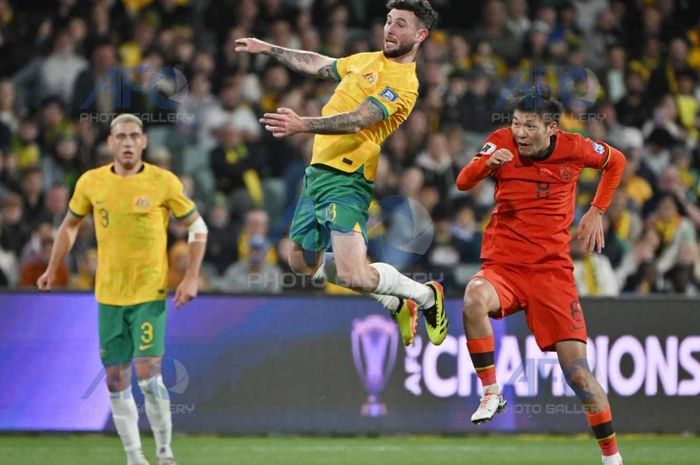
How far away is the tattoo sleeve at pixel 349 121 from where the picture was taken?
782cm

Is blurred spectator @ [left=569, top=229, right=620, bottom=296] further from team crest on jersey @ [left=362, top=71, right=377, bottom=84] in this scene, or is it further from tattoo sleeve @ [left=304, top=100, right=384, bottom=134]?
tattoo sleeve @ [left=304, top=100, right=384, bottom=134]

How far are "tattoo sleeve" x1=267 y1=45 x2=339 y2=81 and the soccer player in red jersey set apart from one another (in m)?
1.18

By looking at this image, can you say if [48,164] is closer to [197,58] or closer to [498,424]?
[197,58]

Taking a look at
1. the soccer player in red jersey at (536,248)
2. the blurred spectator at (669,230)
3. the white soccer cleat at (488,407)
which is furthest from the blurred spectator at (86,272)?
the blurred spectator at (669,230)

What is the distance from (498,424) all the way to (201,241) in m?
3.76

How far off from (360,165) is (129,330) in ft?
6.36

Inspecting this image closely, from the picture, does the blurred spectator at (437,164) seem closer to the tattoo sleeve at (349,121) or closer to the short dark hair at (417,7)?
the short dark hair at (417,7)

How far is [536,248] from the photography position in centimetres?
837

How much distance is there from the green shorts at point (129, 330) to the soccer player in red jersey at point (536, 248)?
210 centimetres

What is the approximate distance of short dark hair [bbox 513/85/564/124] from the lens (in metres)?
8.12

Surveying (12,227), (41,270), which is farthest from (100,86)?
(41,270)

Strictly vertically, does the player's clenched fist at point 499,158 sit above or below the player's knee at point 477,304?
above

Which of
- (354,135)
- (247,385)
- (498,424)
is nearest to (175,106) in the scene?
(247,385)

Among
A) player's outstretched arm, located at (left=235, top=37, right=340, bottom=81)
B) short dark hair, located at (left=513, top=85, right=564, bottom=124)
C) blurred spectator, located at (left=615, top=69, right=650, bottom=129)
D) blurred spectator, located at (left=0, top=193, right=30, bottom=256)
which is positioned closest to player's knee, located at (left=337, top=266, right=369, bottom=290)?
player's outstretched arm, located at (left=235, top=37, right=340, bottom=81)
